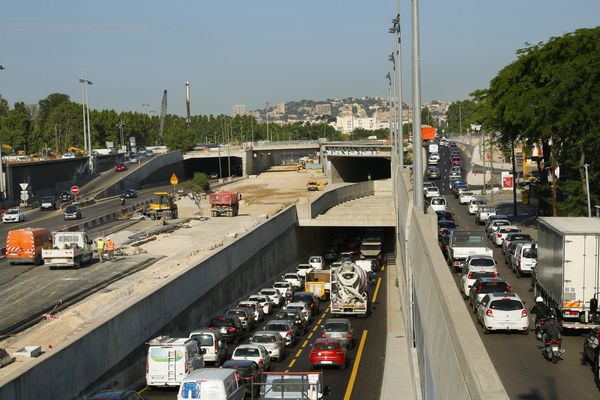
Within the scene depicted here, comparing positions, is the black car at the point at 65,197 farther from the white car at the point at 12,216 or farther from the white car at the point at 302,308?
the white car at the point at 302,308

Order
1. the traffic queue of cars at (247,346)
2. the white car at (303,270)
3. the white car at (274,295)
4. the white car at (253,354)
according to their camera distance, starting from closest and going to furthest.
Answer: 1. the traffic queue of cars at (247,346)
2. the white car at (253,354)
3. the white car at (274,295)
4. the white car at (303,270)

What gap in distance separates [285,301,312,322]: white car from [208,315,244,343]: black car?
4614 millimetres

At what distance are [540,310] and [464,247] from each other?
13402 mm

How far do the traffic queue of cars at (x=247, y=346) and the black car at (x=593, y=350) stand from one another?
770 cm

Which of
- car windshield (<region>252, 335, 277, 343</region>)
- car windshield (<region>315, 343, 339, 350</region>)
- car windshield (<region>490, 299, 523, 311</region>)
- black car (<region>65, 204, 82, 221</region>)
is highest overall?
car windshield (<region>490, 299, 523, 311</region>)

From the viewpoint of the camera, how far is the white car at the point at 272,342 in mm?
31594

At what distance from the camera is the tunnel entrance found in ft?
446

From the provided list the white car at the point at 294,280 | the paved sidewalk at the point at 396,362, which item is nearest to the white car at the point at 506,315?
the paved sidewalk at the point at 396,362

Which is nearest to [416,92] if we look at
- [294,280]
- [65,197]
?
[294,280]

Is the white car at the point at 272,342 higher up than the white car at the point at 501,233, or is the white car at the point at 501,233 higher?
the white car at the point at 501,233

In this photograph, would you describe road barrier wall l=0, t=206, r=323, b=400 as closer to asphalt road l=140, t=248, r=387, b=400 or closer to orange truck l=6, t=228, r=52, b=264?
asphalt road l=140, t=248, r=387, b=400

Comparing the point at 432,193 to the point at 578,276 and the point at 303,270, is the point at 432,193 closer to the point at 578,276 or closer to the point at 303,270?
the point at 303,270

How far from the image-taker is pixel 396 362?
102 ft

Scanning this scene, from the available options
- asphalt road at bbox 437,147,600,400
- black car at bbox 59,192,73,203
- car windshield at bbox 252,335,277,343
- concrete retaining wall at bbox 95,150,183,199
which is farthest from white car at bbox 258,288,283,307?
concrete retaining wall at bbox 95,150,183,199
